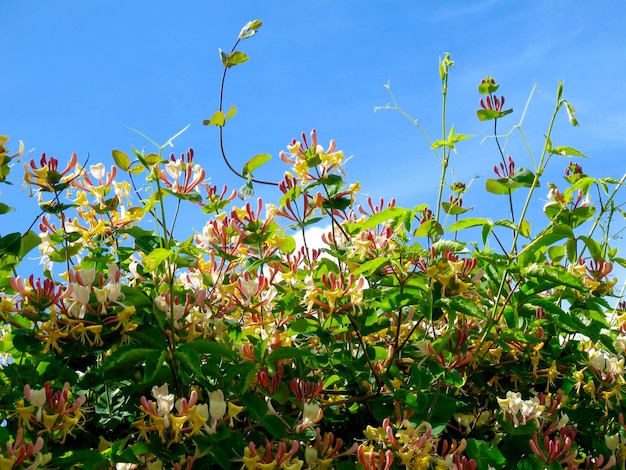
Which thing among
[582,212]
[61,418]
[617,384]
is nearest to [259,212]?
[61,418]

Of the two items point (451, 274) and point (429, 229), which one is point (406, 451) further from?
point (429, 229)

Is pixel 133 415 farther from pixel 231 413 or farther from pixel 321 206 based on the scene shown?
pixel 321 206

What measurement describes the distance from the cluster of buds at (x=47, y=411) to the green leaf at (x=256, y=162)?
82 centimetres

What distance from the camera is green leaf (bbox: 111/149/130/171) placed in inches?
87.0

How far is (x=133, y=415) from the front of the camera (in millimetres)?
2232

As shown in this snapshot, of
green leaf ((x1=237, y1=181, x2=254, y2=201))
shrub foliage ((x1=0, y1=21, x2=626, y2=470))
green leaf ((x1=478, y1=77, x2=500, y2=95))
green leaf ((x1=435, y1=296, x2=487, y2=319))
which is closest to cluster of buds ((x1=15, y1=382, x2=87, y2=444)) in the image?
shrub foliage ((x1=0, y1=21, x2=626, y2=470))

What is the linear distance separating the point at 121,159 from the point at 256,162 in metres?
0.41

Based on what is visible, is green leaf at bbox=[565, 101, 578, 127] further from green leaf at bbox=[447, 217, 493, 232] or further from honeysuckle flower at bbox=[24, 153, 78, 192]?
honeysuckle flower at bbox=[24, 153, 78, 192]

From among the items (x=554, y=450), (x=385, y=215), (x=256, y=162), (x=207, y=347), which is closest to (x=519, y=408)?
(x=554, y=450)

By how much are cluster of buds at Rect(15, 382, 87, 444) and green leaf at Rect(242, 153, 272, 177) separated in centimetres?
82

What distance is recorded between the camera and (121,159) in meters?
2.22

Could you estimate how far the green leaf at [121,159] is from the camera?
7.25 ft

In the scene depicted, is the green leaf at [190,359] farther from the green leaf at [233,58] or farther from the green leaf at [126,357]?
the green leaf at [233,58]

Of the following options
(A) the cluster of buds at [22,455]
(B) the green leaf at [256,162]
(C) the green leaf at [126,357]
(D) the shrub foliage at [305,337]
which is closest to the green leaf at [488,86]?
(D) the shrub foliage at [305,337]
